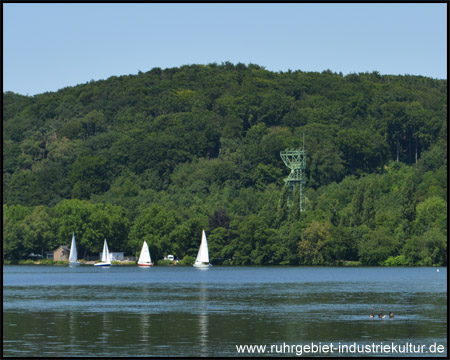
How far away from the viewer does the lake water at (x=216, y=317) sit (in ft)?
165

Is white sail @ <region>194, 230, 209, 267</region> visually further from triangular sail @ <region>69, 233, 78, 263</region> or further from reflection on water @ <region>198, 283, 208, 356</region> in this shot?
reflection on water @ <region>198, 283, 208, 356</region>

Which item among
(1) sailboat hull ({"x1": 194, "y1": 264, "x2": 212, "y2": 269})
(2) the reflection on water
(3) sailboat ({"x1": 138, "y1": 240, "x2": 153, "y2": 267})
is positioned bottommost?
(2) the reflection on water

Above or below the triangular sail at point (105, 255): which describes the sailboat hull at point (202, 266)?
below

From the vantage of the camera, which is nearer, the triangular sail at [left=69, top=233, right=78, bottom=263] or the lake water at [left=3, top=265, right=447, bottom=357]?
the lake water at [left=3, top=265, right=447, bottom=357]

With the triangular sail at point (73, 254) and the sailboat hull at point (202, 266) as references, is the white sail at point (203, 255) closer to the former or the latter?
the sailboat hull at point (202, 266)

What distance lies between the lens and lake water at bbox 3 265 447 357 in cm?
5031

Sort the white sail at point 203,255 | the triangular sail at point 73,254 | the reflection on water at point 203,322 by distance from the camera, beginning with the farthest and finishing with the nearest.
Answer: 1. the triangular sail at point 73,254
2. the white sail at point 203,255
3. the reflection on water at point 203,322

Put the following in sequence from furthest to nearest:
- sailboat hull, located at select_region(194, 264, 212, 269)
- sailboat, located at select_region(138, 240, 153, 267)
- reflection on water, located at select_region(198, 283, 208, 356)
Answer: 1. sailboat, located at select_region(138, 240, 153, 267)
2. sailboat hull, located at select_region(194, 264, 212, 269)
3. reflection on water, located at select_region(198, 283, 208, 356)

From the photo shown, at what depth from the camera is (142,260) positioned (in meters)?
165

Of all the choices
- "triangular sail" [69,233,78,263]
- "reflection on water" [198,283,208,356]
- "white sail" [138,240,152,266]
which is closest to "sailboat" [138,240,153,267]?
"white sail" [138,240,152,266]

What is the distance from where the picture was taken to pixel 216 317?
213 ft

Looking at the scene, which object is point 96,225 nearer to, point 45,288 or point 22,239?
point 22,239

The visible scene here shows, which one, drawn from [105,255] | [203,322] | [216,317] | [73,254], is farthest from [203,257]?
[203,322]

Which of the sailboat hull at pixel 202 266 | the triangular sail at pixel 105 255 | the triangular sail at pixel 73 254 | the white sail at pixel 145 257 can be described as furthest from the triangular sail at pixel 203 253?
the triangular sail at pixel 73 254
